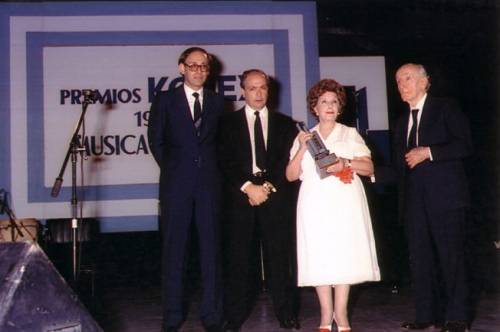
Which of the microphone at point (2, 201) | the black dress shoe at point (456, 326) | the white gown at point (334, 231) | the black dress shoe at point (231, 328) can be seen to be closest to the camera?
the white gown at point (334, 231)

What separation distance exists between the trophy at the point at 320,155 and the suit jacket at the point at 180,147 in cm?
63

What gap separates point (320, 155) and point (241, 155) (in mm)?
615

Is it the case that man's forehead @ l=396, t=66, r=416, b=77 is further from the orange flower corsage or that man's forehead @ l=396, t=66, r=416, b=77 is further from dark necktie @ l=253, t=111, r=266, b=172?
dark necktie @ l=253, t=111, r=266, b=172

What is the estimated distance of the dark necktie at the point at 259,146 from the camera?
3637 millimetres

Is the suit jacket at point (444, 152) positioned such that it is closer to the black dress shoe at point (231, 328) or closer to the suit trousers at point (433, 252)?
the suit trousers at point (433, 252)

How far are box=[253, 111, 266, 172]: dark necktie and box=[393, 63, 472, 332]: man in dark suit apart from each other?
85 centimetres

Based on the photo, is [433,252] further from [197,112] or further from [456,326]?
[197,112]

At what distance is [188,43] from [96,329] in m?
4.10

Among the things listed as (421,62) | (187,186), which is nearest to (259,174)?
(187,186)

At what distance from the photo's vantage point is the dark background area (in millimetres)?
5781

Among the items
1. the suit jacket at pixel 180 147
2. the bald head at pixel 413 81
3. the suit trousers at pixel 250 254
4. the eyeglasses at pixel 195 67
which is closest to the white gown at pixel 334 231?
the suit trousers at pixel 250 254

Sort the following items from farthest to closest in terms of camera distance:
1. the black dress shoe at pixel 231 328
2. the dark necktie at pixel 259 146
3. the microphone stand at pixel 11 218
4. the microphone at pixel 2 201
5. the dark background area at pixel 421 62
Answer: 1. the dark background area at pixel 421 62
2. the microphone at pixel 2 201
3. the microphone stand at pixel 11 218
4. the dark necktie at pixel 259 146
5. the black dress shoe at pixel 231 328

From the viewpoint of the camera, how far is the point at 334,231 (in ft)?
10.4

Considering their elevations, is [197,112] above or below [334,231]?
above
